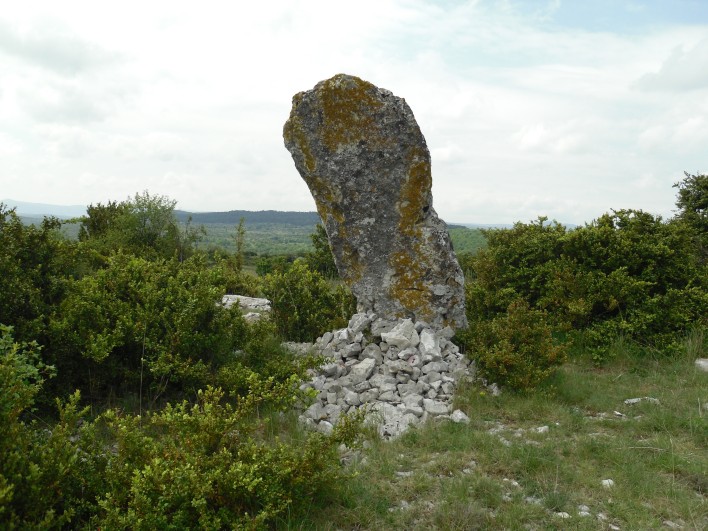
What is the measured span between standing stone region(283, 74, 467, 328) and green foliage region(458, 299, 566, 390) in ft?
2.49

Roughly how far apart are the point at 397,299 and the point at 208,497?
469cm

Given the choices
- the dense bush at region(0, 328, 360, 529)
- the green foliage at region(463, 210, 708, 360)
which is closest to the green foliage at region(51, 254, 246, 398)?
the dense bush at region(0, 328, 360, 529)

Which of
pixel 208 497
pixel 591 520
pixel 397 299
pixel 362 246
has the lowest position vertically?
pixel 591 520

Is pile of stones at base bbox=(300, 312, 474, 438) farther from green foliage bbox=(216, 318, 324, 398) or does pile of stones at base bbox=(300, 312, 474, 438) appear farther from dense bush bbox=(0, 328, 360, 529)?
dense bush bbox=(0, 328, 360, 529)

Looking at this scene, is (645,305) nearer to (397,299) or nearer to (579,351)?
(579,351)

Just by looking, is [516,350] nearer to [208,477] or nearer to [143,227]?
[208,477]

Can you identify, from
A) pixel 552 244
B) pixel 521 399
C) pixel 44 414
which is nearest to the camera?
pixel 44 414

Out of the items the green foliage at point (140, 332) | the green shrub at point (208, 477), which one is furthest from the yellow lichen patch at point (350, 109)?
the green shrub at point (208, 477)

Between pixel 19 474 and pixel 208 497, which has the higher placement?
pixel 19 474

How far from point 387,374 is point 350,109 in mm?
3711

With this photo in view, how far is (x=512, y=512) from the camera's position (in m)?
3.96

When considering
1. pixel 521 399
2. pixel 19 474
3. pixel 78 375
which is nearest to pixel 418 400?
pixel 521 399

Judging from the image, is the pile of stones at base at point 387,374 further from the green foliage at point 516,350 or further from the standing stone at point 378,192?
the standing stone at point 378,192

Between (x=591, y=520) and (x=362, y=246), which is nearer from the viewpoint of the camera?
(x=591, y=520)
